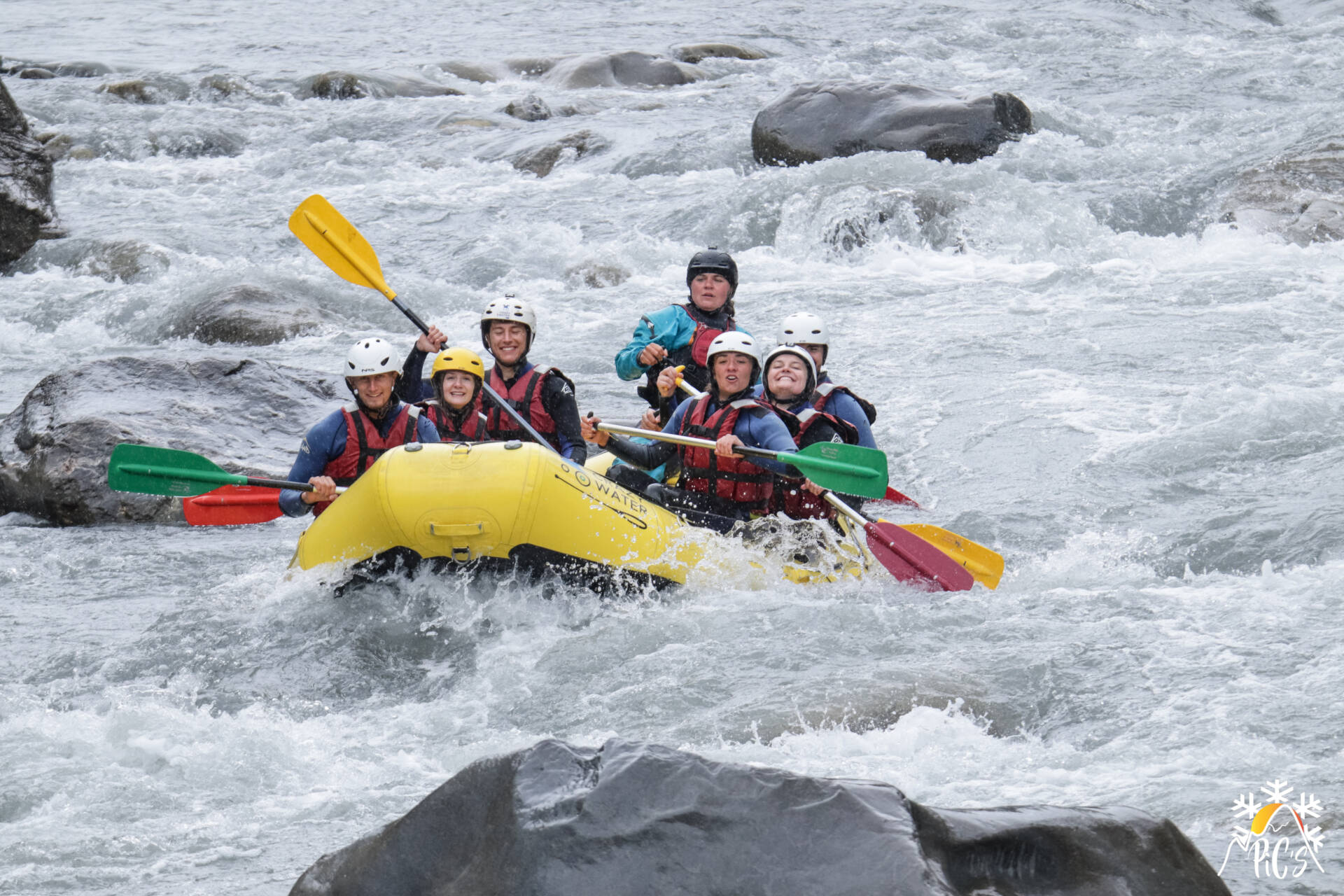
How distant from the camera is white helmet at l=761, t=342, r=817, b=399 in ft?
21.1

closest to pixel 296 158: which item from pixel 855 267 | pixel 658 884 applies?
pixel 855 267

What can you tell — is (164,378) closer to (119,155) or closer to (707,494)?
(707,494)

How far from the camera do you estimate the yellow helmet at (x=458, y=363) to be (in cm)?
627

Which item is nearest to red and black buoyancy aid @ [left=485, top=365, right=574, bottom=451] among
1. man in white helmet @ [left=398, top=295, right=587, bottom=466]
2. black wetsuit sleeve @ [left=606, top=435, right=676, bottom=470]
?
man in white helmet @ [left=398, top=295, right=587, bottom=466]

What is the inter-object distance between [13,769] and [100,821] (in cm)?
53

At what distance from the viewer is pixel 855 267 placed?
12.2 meters

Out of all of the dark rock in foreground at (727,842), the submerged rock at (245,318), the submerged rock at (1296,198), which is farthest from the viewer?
the submerged rock at (1296,198)

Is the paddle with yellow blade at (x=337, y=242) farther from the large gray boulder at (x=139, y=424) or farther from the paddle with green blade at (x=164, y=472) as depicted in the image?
the paddle with green blade at (x=164, y=472)

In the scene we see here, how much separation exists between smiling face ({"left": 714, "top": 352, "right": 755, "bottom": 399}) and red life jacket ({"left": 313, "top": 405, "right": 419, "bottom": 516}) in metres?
1.37

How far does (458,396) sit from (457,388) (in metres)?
0.04

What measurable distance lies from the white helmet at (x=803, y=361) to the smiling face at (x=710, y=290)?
2.83ft

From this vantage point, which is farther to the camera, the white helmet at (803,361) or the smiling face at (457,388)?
the white helmet at (803,361)

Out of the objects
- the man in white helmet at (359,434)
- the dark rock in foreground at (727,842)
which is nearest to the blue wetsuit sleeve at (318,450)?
the man in white helmet at (359,434)

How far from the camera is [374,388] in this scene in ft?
20.4
